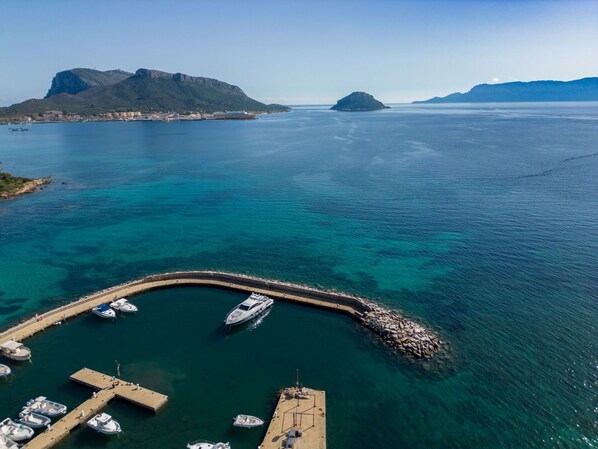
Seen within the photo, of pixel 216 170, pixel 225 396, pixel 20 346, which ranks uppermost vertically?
pixel 216 170

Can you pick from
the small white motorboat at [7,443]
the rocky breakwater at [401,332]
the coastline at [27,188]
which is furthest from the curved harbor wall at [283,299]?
the coastline at [27,188]

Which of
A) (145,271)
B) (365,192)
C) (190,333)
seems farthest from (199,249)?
(365,192)

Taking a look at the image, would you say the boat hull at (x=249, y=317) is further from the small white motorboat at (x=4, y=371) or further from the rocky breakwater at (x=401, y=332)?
the small white motorboat at (x=4, y=371)

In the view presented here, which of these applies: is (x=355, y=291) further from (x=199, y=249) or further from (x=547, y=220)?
(x=547, y=220)

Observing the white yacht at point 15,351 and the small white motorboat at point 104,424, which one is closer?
the small white motorboat at point 104,424

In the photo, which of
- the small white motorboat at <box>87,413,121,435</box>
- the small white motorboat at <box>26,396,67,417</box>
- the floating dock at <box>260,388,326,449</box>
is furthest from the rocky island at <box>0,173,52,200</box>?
the floating dock at <box>260,388,326,449</box>
